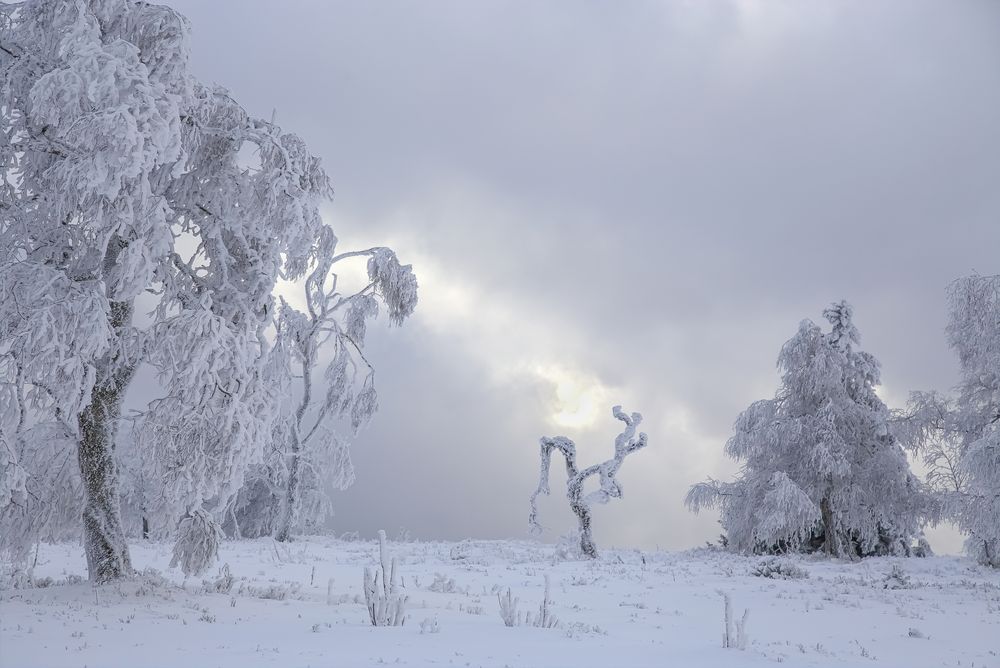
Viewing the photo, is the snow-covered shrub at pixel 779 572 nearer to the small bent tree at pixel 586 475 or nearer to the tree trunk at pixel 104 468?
the small bent tree at pixel 586 475

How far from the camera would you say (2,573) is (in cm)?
1234

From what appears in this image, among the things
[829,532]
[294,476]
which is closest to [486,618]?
[294,476]

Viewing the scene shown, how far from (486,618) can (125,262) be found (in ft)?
20.9

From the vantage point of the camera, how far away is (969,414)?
21.6m

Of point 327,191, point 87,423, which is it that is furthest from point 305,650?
point 327,191

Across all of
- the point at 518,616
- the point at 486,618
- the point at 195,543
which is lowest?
the point at 486,618

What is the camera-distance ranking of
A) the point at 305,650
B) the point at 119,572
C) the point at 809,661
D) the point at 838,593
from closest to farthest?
the point at 305,650 < the point at 809,661 < the point at 119,572 < the point at 838,593

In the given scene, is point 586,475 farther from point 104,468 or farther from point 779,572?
point 104,468

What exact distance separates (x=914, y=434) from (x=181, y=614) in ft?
70.1

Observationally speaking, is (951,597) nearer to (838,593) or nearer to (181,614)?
(838,593)

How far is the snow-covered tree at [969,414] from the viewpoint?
63.9 feet

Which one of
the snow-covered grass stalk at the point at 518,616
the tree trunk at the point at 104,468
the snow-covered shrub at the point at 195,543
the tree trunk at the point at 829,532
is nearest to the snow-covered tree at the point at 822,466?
the tree trunk at the point at 829,532

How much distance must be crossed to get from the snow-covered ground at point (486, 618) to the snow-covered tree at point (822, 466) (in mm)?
4767

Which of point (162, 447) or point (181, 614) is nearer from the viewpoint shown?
point (181, 614)
